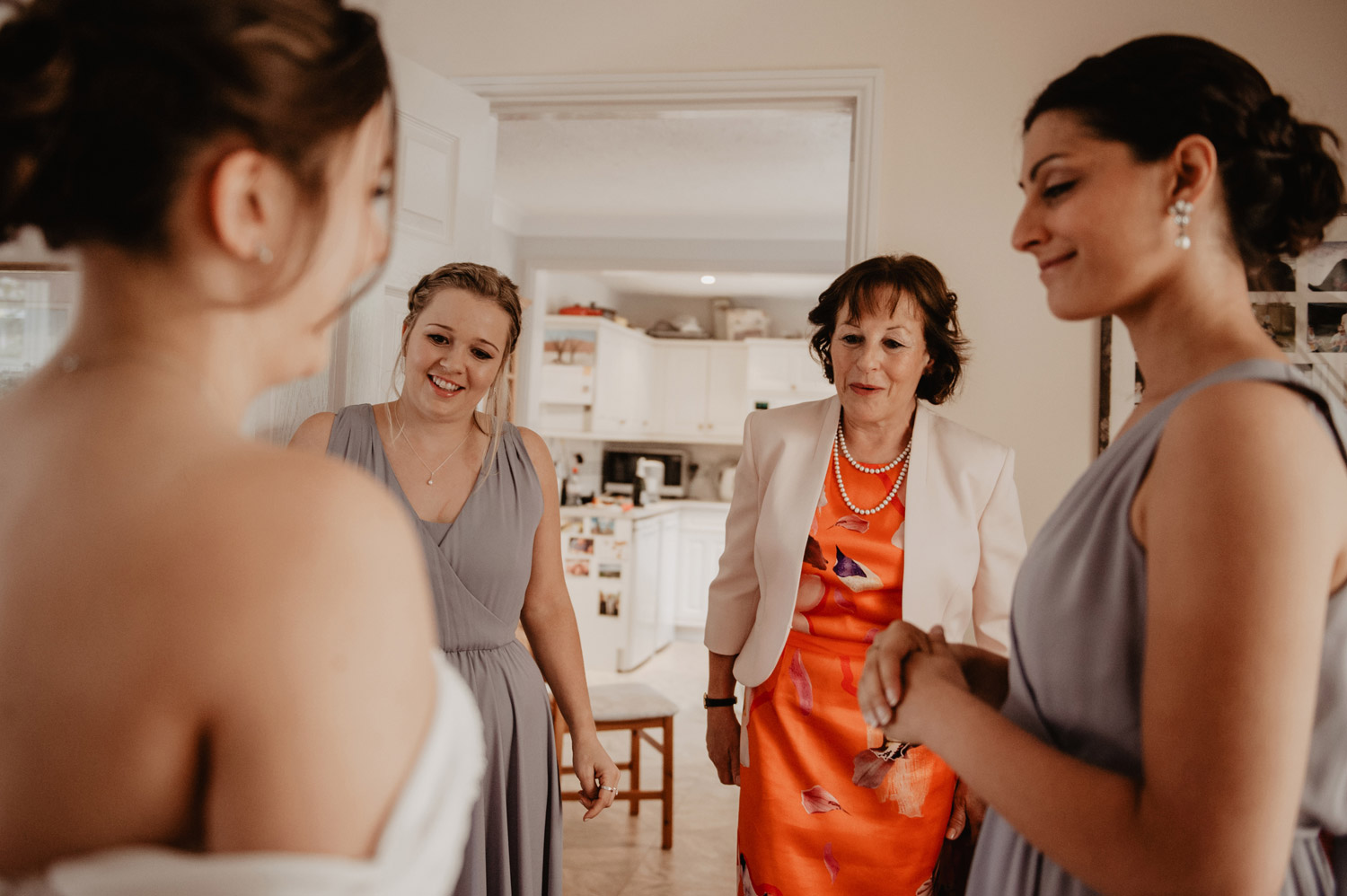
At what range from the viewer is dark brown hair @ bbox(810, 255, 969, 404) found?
1714 mm

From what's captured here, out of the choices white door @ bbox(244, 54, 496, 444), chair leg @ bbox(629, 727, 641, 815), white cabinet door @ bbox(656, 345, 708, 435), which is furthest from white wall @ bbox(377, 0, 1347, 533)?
white cabinet door @ bbox(656, 345, 708, 435)

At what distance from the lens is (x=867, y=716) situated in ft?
2.59

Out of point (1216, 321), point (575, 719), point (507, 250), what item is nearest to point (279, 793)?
point (1216, 321)

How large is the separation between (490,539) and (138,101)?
1173mm

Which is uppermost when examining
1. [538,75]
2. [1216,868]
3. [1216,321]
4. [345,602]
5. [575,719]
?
[538,75]

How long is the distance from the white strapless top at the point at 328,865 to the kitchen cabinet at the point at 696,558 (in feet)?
19.8

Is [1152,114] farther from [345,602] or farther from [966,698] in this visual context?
[345,602]

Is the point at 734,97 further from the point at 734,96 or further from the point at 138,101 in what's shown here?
the point at 138,101

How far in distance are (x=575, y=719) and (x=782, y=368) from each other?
5.50 metres

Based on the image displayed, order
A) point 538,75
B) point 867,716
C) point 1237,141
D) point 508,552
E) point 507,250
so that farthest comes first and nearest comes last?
point 507,250 → point 538,75 → point 508,552 → point 867,716 → point 1237,141

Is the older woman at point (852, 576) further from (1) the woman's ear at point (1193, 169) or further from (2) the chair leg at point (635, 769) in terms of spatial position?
(2) the chair leg at point (635, 769)

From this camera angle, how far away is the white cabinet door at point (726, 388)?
7047 mm

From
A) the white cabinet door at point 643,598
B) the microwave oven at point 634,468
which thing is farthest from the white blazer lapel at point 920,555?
the microwave oven at point 634,468

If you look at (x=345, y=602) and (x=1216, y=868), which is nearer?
(x=345, y=602)
